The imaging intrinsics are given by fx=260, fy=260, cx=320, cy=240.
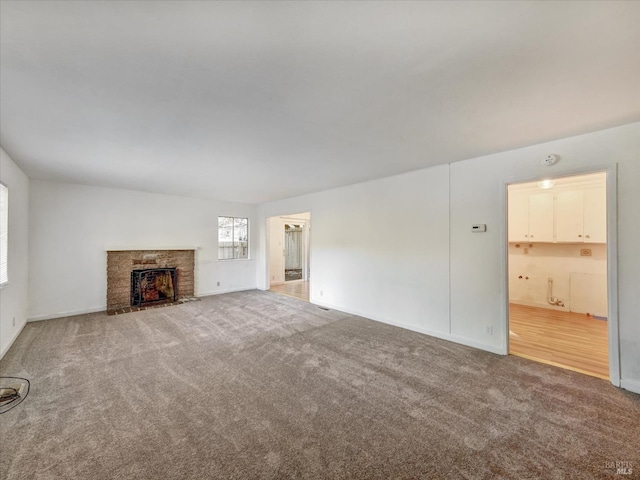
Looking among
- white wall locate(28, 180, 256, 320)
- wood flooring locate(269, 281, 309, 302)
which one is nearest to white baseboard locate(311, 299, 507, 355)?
wood flooring locate(269, 281, 309, 302)

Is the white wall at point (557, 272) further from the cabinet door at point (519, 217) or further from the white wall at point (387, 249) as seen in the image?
the white wall at point (387, 249)

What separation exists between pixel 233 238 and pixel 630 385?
7450 mm

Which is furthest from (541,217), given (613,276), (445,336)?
(445,336)

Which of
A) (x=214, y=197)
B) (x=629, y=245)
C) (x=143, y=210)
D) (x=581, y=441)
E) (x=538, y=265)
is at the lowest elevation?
(x=581, y=441)

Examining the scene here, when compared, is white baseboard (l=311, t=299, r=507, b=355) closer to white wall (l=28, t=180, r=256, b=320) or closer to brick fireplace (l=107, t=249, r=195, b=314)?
brick fireplace (l=107, t=249, r=195, b=314)

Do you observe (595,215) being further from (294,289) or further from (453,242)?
(294,289)

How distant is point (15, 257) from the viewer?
3734mm

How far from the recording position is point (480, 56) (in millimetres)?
1564

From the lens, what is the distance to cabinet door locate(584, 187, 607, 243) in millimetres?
4609

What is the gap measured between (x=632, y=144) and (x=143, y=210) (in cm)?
761

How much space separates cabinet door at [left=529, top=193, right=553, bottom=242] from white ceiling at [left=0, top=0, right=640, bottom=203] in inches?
123

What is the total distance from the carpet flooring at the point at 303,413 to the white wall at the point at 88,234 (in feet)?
5.06

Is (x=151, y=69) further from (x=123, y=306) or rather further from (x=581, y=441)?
(x=123, y=306)

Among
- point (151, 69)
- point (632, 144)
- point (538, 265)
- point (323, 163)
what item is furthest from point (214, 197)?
point (538, 265)
